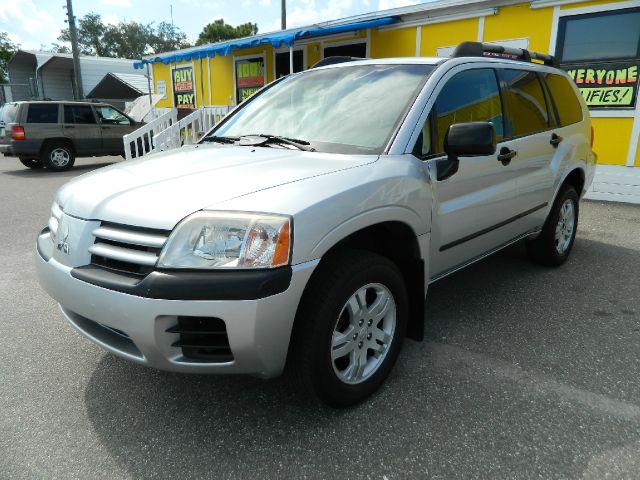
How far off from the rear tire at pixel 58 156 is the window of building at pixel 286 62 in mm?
5800

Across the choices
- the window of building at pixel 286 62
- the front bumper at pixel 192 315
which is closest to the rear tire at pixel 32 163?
the window of building at pixel 286 62

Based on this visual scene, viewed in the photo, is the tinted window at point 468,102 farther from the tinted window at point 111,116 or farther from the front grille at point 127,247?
the tinted window at point 111,116

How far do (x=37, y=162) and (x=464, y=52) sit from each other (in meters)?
13.1

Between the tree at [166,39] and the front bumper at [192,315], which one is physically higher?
the tree at [166,39]

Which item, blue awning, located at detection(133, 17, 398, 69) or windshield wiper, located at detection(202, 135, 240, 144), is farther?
blue awning, located at detection(133, 17, 398, 69)

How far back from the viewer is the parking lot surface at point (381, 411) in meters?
2.00

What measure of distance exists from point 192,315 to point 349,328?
781mm

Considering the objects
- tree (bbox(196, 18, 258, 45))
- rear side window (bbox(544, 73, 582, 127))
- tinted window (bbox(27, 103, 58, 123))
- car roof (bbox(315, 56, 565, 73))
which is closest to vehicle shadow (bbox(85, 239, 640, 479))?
car roof (bbox(315, 56, 565, 73))

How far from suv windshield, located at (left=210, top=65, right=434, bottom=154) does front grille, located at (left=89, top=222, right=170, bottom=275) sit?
3.57 feet

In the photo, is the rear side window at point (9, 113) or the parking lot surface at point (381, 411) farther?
the rear side window at point (9, 113)

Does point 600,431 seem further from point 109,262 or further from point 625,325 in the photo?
point 109,262

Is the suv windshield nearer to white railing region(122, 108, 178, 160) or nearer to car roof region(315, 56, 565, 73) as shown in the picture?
car roof region(315, 56, 565, 73)

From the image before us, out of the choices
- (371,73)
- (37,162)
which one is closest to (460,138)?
(371,73)

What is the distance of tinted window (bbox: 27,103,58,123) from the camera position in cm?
1173
